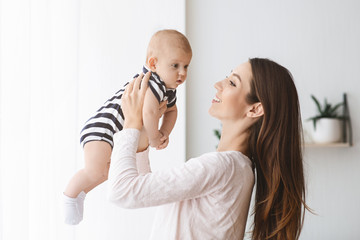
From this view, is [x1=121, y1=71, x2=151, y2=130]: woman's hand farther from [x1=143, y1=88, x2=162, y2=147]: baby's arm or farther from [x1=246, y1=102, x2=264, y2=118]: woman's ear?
[x1=246, y1=102, x2=264, y2=118]: woman's ear

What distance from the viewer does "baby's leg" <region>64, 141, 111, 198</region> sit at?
1.23 m

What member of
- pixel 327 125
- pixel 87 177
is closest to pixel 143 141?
pixel 87 177

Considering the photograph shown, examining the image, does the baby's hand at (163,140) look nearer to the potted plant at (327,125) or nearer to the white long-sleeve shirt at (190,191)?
the white long-sleeve shirt at (190,191)

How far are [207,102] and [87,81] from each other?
119 cm

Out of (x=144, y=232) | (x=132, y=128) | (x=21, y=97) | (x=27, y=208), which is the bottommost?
(x=144, y=232)

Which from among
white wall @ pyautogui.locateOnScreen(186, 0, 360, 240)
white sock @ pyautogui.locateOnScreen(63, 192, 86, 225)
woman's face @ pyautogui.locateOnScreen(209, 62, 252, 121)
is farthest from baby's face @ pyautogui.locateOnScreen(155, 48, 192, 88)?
white wall @ pyautogui.locateOnScreen(186, 0, 360, 240)

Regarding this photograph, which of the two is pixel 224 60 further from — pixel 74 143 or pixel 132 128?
pixel 132 128

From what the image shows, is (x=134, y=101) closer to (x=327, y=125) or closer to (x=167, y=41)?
(x=167, y=41)

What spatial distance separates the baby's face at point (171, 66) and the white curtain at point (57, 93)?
1.81ft

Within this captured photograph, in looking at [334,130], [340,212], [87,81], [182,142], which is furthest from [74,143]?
[340,212]

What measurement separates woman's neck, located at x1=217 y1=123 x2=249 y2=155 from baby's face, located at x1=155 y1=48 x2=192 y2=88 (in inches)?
9.1

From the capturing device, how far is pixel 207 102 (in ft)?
10.4

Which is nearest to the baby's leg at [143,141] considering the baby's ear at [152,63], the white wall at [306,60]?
the baby's ear at [152,63]

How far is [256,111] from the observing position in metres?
1.30
